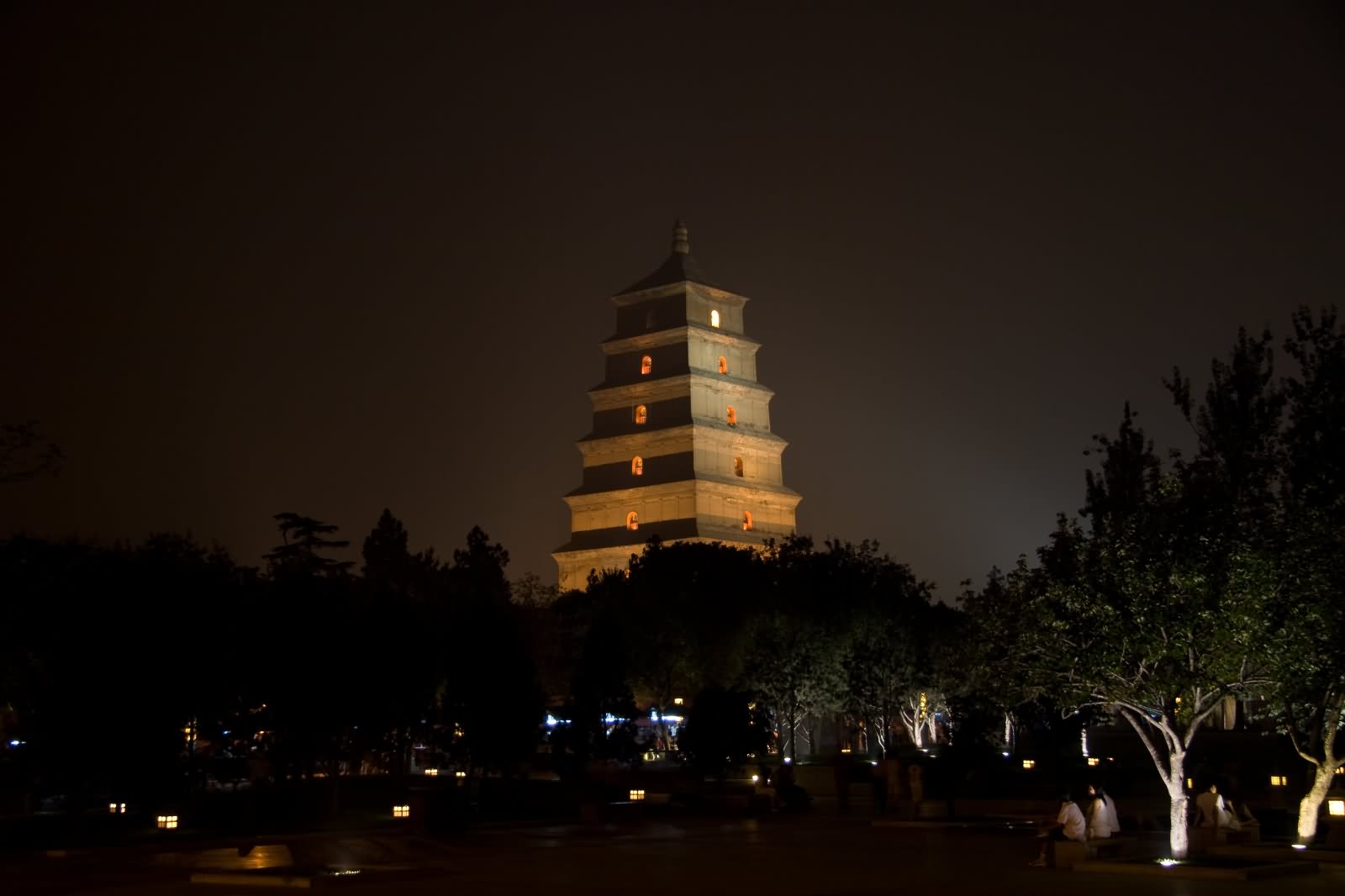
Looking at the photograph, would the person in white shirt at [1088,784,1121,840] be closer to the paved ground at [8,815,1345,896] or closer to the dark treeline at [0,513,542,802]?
the paved ground at [8,815,1345,896]

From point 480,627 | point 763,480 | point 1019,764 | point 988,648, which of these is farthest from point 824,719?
point 988,648

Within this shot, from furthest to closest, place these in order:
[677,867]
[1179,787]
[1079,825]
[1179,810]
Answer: [677,867]
[1079,825]
[1179,810]
[1179,787]

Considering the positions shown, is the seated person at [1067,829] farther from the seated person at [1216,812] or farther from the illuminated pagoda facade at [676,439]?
the illuminated pagoda facade at [676,439]

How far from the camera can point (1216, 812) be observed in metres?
26.5

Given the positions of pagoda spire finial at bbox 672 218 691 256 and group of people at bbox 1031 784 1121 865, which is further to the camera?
pagoda spire finial at bbox 672 218 691 256

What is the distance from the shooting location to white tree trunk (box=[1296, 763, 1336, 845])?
2469 centimetres

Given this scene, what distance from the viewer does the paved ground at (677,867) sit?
21.1 m

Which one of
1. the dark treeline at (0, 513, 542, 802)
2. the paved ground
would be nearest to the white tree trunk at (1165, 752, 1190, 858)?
the paved ground

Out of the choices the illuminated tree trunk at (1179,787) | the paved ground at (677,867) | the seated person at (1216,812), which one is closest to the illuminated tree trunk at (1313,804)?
the seated person at (1216,812)

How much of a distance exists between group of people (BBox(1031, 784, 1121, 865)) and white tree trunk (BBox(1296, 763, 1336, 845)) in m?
3.16

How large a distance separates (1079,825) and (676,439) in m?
71.3

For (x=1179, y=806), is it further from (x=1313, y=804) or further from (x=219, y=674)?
(x=219, y=674)

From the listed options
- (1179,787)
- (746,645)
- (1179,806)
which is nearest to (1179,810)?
(1179,806)

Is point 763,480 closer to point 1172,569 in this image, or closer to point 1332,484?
point 1332,484
